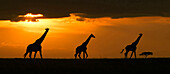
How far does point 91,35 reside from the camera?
163ft

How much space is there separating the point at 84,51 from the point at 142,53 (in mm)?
10757

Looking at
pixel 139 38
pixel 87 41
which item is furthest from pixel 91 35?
pixel 139 38

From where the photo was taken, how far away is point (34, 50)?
4347 centimetres
